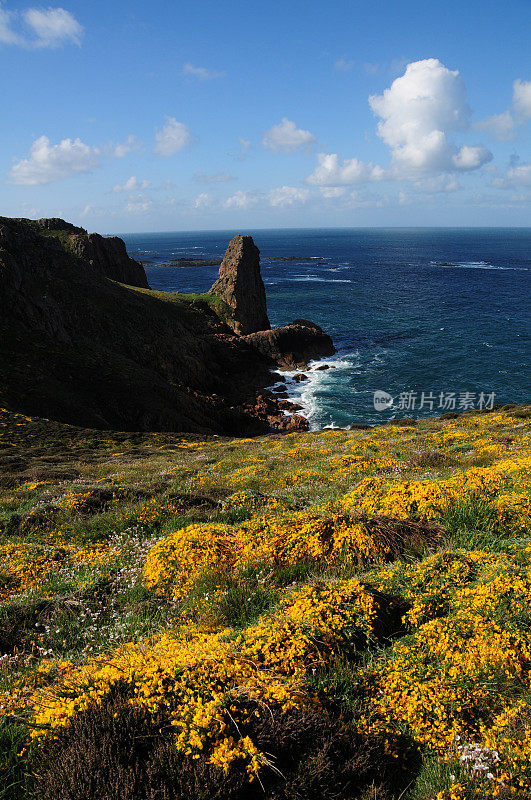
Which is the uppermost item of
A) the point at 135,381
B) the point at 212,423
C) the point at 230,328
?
the point at 230,328

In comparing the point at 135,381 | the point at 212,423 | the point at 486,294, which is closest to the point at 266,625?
the point at 135,381

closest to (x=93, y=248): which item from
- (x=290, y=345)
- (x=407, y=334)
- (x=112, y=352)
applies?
(x=112, y=352)

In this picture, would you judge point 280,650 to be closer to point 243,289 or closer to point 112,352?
point 112,352

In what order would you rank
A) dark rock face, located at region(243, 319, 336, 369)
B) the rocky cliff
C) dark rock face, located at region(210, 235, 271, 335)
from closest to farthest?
the rocky cliff
dark rock face, located at region(243, 319, 336, 369)
dark rock face, located at region(210, 235, 271, 335)

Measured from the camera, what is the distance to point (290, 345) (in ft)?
257

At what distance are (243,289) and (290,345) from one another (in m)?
23.8

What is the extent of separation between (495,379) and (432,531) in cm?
6137

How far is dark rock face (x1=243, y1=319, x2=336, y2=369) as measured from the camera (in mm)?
77438

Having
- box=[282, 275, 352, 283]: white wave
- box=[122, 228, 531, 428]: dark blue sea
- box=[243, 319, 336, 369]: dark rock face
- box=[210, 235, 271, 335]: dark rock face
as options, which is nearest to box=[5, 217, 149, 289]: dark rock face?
box=[210, 235, 271, 335]: dark rock face

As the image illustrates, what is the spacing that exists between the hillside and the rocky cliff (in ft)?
104

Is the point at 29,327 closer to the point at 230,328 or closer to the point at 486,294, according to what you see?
the point at 230,328

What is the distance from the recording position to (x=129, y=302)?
6494 centimetres

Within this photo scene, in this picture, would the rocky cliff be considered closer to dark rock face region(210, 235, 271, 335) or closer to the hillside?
dark rock face region(210, 235, 271, 335)

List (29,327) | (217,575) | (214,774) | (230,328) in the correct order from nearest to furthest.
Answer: (214,774) < (217,575) < (29,327) < (230,328)
